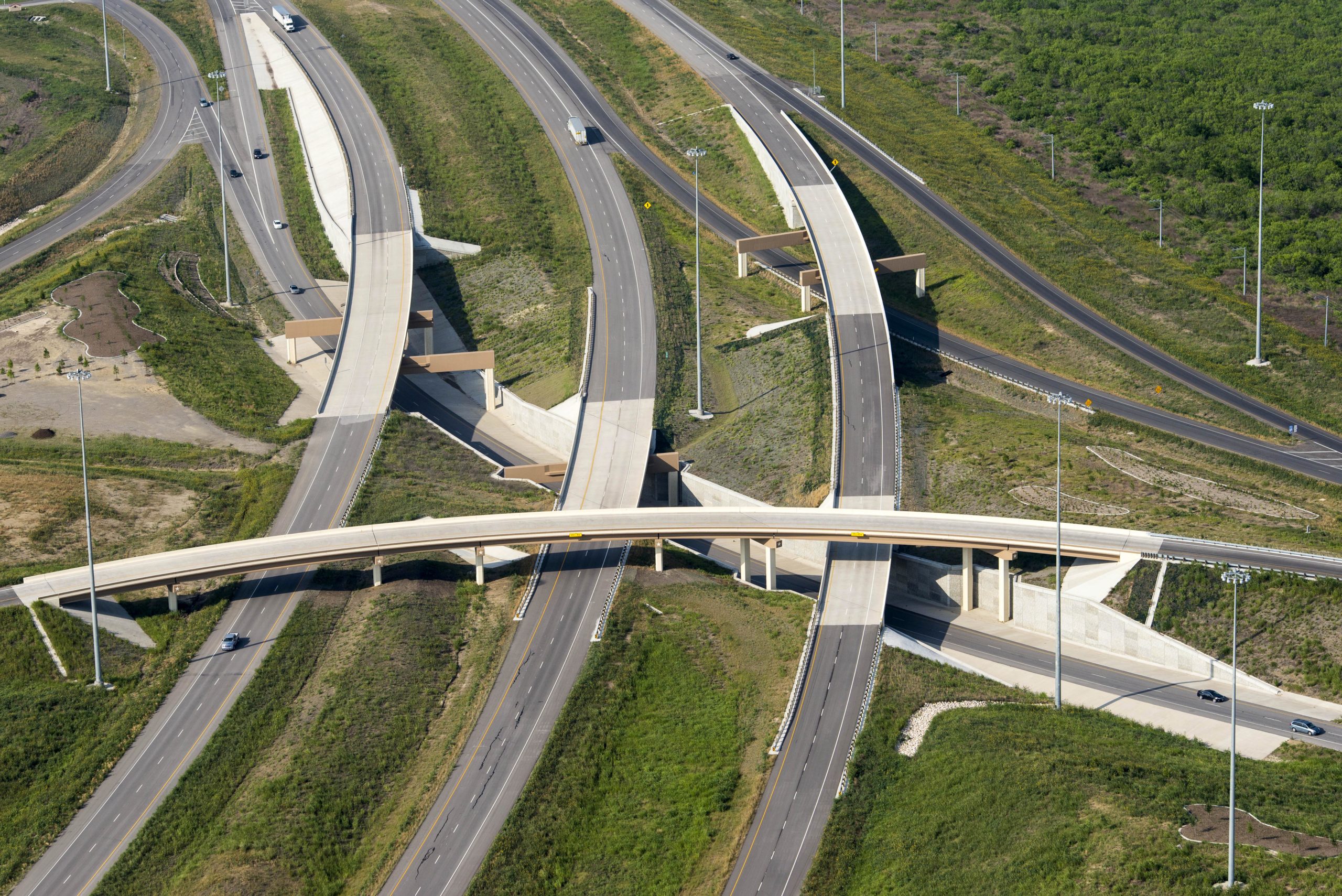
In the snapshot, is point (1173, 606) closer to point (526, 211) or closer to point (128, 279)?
point (526, 211)

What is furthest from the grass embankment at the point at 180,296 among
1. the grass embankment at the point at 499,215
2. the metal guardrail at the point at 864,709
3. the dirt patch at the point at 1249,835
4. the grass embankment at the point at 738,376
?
the dirt patch at the point at 1249,835

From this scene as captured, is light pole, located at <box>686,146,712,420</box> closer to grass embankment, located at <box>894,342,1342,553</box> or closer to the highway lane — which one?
the highway lane

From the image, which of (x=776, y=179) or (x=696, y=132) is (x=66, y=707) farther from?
(x=696, y=132)

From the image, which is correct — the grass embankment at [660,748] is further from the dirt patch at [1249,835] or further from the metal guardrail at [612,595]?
the dirt patch at [1249,835]

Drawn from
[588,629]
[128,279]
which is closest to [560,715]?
[588,629]

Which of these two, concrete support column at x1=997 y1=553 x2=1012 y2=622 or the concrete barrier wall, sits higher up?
the concrete barrier wall

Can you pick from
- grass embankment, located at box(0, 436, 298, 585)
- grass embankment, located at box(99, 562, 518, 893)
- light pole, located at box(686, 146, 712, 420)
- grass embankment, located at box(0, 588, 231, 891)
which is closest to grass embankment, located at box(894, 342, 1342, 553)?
light pole, located at box(686, 146, 712, 420)

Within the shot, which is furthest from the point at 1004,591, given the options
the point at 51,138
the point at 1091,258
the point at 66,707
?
the point at 51,138

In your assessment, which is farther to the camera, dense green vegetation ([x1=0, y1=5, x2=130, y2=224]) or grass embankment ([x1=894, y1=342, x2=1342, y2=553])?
dense green vegetation ([x1=0, y1=5, x2=130, y2=224])
